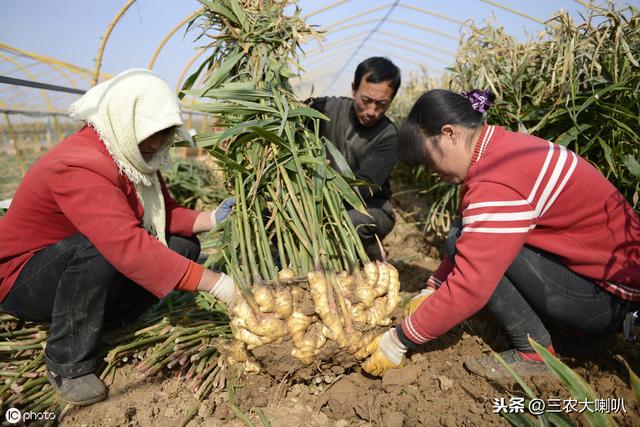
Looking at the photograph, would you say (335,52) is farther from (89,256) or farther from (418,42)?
(89,256)

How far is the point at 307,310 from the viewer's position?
1347 mm

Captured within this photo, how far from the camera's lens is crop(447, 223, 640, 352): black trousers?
145 cm

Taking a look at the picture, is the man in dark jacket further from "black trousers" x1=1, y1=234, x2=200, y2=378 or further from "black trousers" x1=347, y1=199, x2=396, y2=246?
"black trousers" x1=1, y1=234, x2=200, y2=378

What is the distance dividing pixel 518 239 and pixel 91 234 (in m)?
1.36

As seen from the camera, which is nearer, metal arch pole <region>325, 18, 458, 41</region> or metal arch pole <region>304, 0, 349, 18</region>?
metal arch pole <region>304, 0, 349, 18</region>

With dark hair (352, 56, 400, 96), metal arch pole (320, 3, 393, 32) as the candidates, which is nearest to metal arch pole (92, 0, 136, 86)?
dark hair (352, 56, 400, 96)

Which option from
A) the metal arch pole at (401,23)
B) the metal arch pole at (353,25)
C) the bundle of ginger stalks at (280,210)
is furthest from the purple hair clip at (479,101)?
the metal arch pole at (353,25)

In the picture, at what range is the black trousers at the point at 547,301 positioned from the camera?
145 centimetres

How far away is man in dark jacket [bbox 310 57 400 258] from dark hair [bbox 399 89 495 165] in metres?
0.83

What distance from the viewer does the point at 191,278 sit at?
4.44ft

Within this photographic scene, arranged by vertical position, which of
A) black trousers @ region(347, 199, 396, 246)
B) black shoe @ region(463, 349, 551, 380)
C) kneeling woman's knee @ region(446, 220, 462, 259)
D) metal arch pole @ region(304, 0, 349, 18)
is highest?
metal arch pole @ region(304, 0, 349, 18)

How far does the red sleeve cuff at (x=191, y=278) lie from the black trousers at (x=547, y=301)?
3.65 ft

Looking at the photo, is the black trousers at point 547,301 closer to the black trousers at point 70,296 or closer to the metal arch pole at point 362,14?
the black trousers at point 70,296

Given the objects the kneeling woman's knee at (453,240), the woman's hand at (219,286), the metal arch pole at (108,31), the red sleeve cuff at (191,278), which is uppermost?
the metal arch pole at (108,31)
